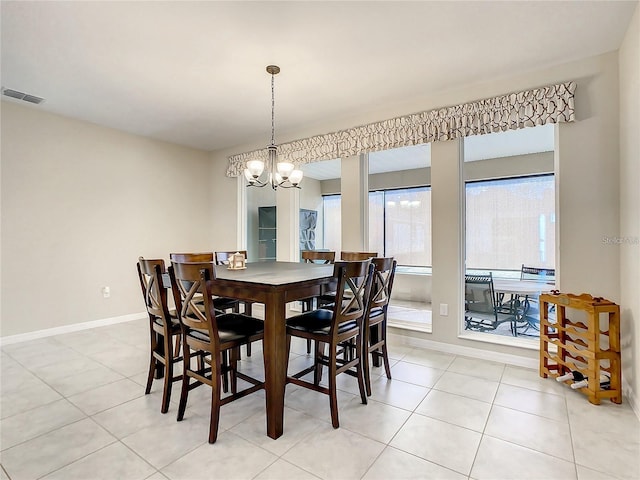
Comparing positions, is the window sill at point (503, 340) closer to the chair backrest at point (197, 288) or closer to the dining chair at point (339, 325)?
the dining chair at point (339, 325)

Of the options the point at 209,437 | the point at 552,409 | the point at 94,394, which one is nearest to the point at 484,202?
the point at 552,409

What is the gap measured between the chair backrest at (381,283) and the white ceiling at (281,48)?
1.61m

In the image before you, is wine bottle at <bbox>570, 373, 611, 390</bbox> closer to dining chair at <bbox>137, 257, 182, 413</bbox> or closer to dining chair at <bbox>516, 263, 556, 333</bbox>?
dining chair at <bbox>516, 263, 556, 333</bbox>

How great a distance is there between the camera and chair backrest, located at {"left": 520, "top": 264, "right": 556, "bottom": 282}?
303 cm

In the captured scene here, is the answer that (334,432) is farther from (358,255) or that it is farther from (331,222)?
(331,222)

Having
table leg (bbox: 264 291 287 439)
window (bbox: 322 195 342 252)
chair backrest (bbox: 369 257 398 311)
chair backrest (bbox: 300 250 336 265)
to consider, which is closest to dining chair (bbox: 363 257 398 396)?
chair backrest (bbox: 369 257 398 311)

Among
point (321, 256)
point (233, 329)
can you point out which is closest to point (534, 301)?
point (321, 256)

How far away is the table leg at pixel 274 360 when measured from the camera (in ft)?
5.99

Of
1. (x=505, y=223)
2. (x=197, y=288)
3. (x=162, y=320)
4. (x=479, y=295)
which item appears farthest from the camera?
(x=505, y=223)

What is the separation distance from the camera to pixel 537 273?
3.22m

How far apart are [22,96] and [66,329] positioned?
2554 millimetres

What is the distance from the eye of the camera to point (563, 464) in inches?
63.0

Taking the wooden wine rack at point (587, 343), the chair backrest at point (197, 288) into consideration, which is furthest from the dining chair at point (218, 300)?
the wooden wine rack at point (587, 343)

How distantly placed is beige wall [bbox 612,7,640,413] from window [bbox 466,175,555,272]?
803 millimetres
